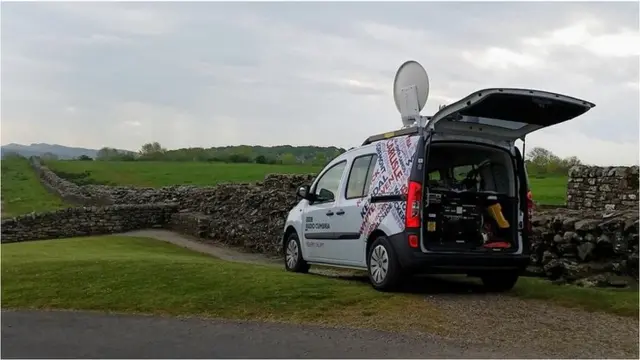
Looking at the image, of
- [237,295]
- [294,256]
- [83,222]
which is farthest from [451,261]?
[83,222]

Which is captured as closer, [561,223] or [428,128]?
[428,128]

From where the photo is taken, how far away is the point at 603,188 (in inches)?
685

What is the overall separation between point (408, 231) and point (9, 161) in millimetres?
71531

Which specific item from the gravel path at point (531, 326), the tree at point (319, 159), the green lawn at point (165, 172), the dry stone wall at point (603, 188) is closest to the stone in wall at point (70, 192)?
the green lawn at point (165, 172)

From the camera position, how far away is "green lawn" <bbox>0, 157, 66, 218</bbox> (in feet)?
114

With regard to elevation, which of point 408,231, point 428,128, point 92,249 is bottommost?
point 92,249

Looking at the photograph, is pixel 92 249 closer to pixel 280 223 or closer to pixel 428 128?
pixel 280 223

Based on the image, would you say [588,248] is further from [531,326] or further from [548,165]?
[548,165]

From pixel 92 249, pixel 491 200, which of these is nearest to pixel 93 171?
pixel 92 249

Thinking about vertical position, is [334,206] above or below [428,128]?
below

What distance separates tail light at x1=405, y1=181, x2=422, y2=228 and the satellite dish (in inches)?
56.2

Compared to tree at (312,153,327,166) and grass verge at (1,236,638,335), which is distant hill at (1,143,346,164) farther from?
grass verge at (1,236,638,335)

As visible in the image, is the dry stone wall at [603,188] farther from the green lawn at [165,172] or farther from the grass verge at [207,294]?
the green lawn at [165,172]

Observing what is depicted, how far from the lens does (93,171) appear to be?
192 feet
